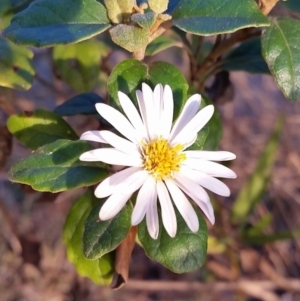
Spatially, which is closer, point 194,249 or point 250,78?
point 194,249

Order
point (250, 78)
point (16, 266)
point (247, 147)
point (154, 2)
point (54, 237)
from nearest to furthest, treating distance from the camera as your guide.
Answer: point (154, 2) → point (16, 266) → point (54, 237) → point (247, 147) → point (250, 78)

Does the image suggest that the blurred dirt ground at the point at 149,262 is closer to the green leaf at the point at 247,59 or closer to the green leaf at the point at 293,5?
the green leaf at the point at 247,59

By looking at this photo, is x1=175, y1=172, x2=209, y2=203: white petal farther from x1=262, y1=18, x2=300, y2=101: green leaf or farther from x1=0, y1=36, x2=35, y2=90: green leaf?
x1=0, y1=36, x2=35, y2=90: green leaf

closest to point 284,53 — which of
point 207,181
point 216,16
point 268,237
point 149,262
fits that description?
point 216,16

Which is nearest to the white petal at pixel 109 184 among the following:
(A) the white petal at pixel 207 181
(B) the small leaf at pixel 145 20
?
(A) the white petal at pixel 207 181

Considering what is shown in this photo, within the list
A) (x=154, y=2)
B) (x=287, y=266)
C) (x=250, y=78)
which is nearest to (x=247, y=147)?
(x=250, y=78)

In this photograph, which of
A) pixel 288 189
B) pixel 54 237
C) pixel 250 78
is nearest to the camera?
pixel 54 237

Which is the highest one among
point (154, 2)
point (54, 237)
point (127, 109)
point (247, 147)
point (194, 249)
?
point (154, 2)

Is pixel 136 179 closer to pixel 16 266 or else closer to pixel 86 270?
pixel 86 270
